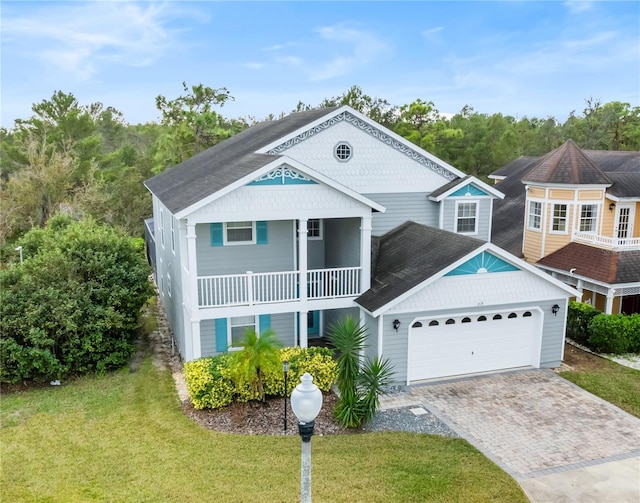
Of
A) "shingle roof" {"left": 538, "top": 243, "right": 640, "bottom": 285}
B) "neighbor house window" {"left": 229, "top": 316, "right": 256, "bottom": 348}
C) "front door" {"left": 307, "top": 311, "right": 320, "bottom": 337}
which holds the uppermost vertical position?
"shingle roof" {"left": 538, "top": 243, "right": 640, "bottom": 285}

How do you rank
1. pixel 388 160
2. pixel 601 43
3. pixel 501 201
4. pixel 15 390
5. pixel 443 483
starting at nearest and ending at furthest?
pixel 443 483
pixel 15 390
pixel 388 160
pixel 601 43
pixel 501 201

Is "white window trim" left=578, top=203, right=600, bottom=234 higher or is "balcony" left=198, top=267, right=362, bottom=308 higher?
"white window trim" left=578, top=203, right=600, bottom=234

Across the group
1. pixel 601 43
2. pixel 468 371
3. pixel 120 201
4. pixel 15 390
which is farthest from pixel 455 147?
pixel 15 390

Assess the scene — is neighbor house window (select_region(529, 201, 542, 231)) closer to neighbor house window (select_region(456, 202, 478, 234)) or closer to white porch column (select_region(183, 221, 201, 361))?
neighbor house window (select_region(456, 202, 478, 234))

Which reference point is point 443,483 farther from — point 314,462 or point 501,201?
point 501,201

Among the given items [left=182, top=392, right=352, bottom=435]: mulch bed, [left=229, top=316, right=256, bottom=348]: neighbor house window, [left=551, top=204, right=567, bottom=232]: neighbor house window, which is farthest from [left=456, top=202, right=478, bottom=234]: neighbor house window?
[left=182, top=392, right=352, bottom=435]: mulch bed

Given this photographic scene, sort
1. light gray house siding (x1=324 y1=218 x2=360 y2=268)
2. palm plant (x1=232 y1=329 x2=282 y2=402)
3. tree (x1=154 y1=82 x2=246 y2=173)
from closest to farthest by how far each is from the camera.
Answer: palm plant (x1=232 y1=329 x2=282 y2=402) → light gray house siding (x1=324 y1=218 x2=360 y2=268) → tree (x1=154 y1=82 x2=246 y2=173)

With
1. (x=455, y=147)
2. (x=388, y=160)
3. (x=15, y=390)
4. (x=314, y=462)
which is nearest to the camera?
(x=314, y=462)

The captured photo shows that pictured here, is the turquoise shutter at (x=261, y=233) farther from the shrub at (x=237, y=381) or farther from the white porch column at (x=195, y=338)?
the shrub at (x=237, y=381)
